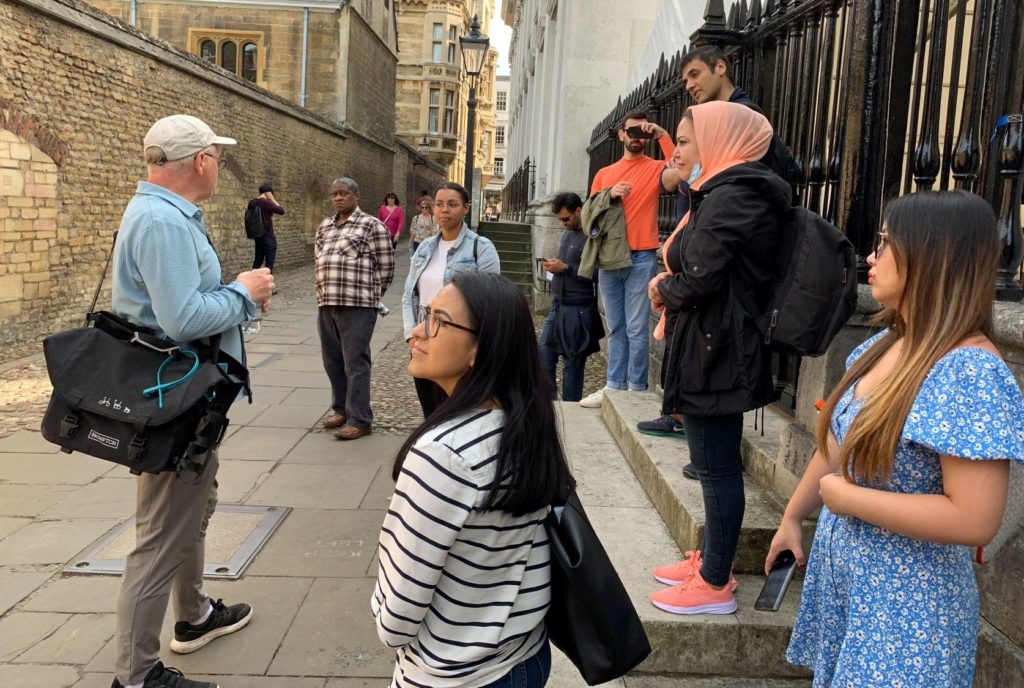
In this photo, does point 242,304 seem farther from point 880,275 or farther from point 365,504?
point 365,504

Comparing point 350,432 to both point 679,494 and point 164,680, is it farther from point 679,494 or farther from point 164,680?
point 164,680

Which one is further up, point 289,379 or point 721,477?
point 721,477

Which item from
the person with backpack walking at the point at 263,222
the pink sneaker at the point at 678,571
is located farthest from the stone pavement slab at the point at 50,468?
the person with backpack walking at the point at 263,222

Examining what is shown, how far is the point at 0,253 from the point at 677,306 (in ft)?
28.7

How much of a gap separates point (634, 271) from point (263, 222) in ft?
41.3

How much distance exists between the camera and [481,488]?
1566 mm

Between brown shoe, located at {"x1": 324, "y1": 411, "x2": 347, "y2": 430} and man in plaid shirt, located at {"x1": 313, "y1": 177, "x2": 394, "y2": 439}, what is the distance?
0.45ft

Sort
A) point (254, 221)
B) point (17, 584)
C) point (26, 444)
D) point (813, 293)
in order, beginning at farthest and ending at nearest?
point (254, 221) < point (26, 444) < point (17, 584) < point (813, 293)

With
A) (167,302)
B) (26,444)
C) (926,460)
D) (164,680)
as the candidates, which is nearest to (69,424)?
(167,302)

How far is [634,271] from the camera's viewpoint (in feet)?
19.2

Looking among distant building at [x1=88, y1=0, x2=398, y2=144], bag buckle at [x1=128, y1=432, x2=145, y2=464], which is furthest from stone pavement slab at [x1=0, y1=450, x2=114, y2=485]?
distant building at [x1=88, y1=0, x2=398, y2=144]

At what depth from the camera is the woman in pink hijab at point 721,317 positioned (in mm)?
2686

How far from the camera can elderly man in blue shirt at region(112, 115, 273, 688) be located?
8.51 ft

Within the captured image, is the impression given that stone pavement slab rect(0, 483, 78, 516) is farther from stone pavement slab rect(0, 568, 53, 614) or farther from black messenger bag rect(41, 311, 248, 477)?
black messenger bag rect(41, 311, 248, 477)
